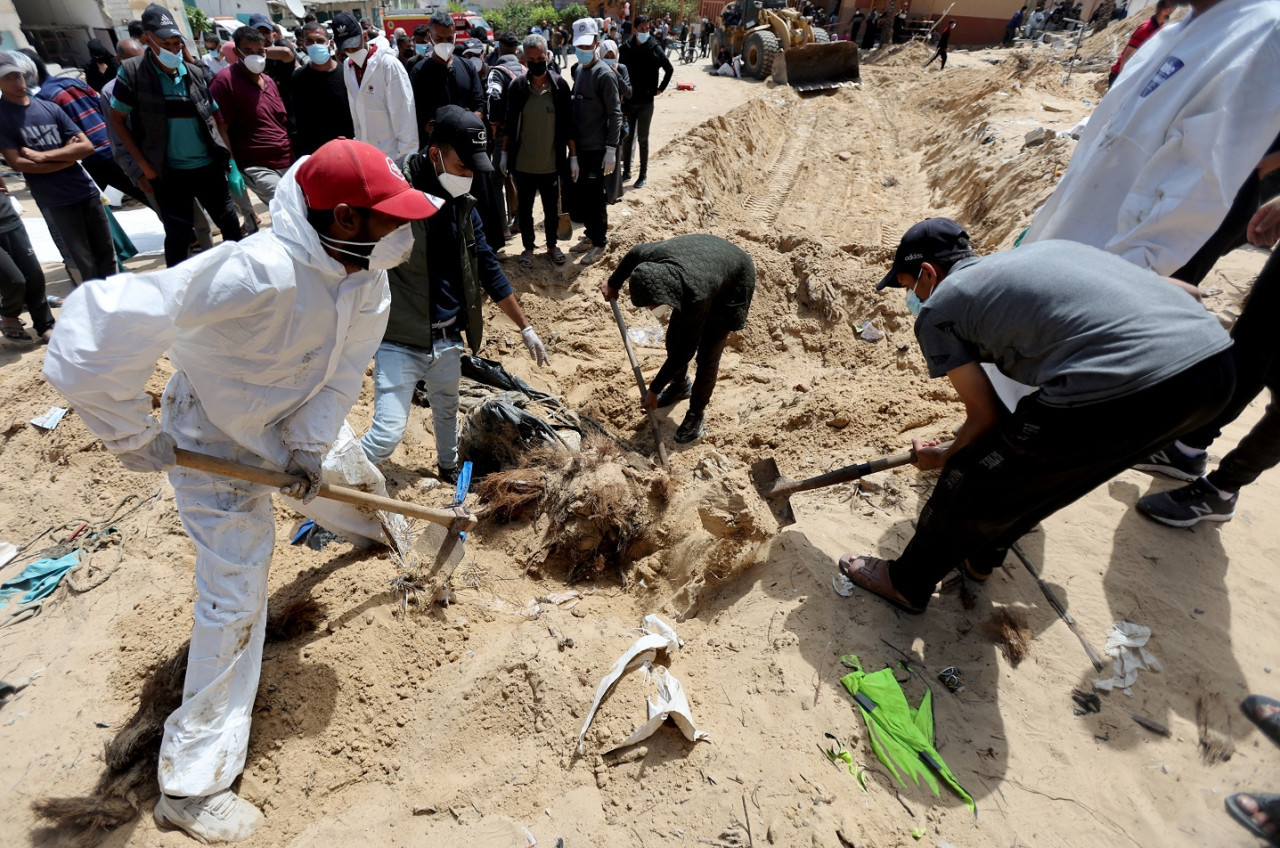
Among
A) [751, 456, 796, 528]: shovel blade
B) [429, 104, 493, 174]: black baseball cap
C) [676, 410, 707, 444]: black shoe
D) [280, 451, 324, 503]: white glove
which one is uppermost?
[429, 104, 493, 174]: black baseball cap

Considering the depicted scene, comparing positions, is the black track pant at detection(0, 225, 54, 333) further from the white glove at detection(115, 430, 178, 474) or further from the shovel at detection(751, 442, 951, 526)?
the shovel at detection(751, 442, 951, 526)

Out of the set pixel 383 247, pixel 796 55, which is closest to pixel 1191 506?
pixel 383 247

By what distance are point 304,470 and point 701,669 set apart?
165cm

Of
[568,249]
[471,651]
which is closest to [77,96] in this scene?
[568,249]

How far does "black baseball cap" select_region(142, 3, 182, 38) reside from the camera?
4.36 m

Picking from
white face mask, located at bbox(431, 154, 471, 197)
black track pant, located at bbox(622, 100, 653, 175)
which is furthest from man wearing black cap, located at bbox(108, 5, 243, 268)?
black track pant, located at bbox(622, 100, 653, 175)

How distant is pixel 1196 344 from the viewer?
1.86 meters

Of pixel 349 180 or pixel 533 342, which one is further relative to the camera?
pixel 533 342

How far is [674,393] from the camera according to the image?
4.61m

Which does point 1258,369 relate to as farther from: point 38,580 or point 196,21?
point 196,21

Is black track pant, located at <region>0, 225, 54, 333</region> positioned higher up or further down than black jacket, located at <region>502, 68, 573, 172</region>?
further down

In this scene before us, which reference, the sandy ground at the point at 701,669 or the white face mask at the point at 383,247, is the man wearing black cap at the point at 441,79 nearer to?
the sandy ground at the point at 701,669

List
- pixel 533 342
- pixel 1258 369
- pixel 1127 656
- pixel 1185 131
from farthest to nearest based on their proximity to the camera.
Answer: pixel 533 342 < pixel 1258 369 < pixel 1127 656 < pixel 1185 131

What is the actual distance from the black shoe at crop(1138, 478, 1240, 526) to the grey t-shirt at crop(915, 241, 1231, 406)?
1.34 meters
